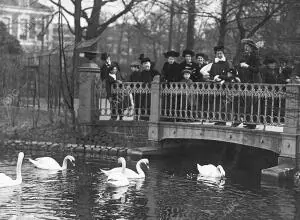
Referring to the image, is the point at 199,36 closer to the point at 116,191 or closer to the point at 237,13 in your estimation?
the point at 237,13

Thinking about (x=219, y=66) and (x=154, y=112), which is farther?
(x=154, y=112)

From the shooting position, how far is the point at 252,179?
13.8 metres

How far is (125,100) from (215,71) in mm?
3425

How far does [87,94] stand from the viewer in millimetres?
18703

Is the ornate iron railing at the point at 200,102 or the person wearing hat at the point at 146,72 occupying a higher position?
the person wearing hat at the point at 146,72

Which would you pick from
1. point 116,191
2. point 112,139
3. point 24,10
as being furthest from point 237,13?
point 24,10

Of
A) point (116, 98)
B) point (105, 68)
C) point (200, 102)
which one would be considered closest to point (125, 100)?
point (116, 98)

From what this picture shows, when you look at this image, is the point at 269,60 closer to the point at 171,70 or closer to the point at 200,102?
the point at 200,102

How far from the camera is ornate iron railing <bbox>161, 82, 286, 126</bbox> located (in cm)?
1391

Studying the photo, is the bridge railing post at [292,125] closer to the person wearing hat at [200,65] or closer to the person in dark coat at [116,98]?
the person wearing hat at [200,65]

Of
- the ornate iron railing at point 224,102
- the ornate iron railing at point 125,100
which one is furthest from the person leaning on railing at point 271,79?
the ornate iron railing at point 125,100

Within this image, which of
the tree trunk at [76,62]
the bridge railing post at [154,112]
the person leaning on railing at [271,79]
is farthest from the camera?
the tree trunk at [76,62]

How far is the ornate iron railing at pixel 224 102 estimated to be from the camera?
45.6ft

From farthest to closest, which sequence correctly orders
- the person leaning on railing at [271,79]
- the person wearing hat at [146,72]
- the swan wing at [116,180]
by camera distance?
the person wearing hat at [146,72] < the person leaning on railing at [271,79] < the swan wing at [116,180]
